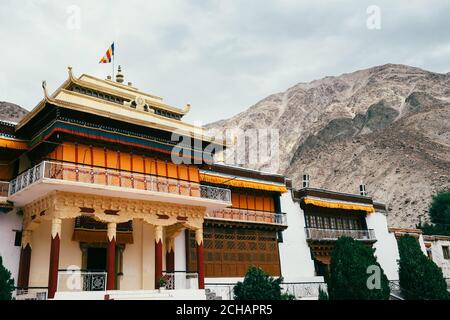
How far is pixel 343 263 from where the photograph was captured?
22.4 meters

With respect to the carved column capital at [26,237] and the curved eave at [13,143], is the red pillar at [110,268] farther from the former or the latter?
the curved eave at [13,143]

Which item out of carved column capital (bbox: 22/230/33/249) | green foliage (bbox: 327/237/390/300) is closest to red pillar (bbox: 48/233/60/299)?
carved column capital (bbox: 22/230/33/249)

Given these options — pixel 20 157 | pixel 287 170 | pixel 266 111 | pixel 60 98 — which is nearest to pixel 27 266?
pixel 20 157

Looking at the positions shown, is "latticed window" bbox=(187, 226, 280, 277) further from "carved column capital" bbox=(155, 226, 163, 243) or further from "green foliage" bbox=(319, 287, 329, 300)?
"carved column capital" bbox=(155, 226, 163, 243)

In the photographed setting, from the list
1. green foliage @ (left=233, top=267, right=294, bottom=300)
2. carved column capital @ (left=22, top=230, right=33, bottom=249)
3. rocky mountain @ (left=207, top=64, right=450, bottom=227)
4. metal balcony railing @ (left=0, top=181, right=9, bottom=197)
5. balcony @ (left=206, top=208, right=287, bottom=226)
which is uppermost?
rocky mountain @ (left=207, top=64, right=450, bottom=227)

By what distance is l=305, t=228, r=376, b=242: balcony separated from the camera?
90.7 feet

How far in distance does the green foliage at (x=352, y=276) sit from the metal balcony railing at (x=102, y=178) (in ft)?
23.4

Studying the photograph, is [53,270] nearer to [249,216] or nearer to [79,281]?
[79,281]

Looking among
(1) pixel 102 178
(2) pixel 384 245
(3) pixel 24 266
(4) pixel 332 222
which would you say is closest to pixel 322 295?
(4) pixel 332 222

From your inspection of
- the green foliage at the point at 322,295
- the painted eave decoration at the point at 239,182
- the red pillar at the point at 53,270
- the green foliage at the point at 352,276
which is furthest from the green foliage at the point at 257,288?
the red pillar at the point at 53,270

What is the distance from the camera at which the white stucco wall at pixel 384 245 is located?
30781mm

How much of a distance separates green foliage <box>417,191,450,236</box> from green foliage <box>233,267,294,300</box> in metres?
25.0

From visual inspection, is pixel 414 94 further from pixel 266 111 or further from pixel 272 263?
pixel 272 263
